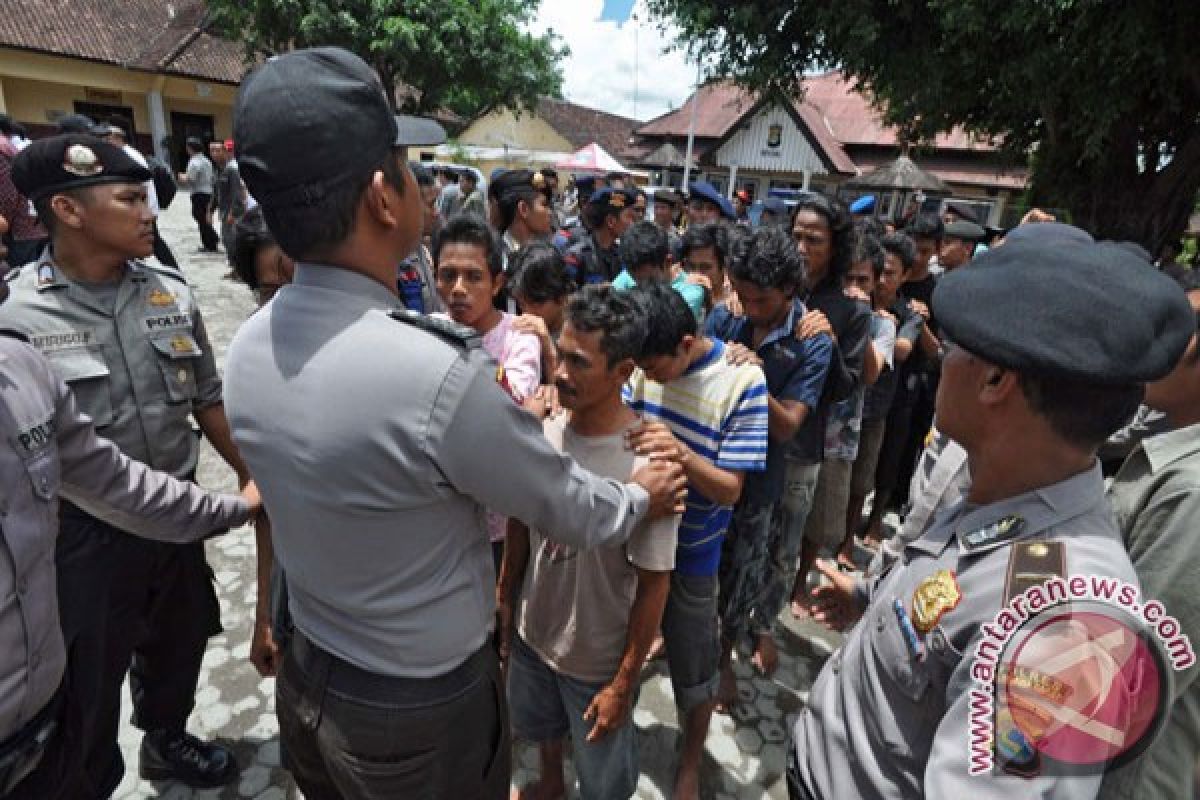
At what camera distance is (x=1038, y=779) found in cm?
89

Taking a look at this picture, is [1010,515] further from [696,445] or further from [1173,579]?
[696,445]

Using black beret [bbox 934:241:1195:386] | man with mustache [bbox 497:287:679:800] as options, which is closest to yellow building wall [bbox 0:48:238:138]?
man with mustache [bbox 497:287:679:800]

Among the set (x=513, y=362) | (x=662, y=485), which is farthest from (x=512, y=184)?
(x=662, y=485)

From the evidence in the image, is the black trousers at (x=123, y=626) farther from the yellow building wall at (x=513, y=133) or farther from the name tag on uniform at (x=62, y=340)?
the yellow building wall at (x=513, y=133)

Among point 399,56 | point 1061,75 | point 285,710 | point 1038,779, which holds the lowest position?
point 285,710

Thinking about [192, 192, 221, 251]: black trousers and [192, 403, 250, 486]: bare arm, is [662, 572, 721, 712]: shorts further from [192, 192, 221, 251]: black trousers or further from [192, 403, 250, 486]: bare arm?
[192, 192, 221, 251]: black trousers

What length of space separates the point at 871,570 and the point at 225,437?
88.5 inches

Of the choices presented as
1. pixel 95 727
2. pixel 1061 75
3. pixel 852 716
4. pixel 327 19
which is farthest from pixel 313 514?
pixel 327 19

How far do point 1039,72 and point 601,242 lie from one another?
6726mm

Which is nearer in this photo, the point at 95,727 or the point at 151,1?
the point at 95,727

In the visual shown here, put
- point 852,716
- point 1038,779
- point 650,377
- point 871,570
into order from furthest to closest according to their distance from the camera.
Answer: point 650,377 < point 871,570 < point 852,716 < point 1038,779

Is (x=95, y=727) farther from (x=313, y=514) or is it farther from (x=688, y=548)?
(x=688, y=548)

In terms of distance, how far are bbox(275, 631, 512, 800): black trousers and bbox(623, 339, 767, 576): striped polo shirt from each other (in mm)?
925

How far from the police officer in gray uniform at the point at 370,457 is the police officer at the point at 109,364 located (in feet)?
3.27
